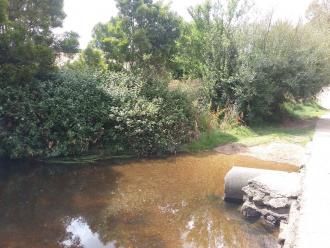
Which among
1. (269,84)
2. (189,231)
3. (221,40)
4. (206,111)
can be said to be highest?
(221,40)

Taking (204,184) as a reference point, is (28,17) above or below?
above

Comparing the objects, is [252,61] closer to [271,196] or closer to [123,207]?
[271,196]

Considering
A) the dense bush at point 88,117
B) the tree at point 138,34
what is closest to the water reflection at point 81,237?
the dense bush at point 88,117

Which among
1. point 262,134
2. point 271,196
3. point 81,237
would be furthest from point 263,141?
point 81,237

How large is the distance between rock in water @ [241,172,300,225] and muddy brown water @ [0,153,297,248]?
0.72 ft

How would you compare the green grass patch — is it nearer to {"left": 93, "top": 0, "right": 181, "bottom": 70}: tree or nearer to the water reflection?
{"left": 93, "top": 0, "right": 181, "bottom": 70}: tree

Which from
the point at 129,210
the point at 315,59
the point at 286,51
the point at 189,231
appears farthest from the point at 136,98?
the point at 315,59

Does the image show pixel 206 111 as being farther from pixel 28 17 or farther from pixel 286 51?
pixel 28 17

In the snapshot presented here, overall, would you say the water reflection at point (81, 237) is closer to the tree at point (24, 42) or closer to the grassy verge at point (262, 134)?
the tree at point (24, 42)

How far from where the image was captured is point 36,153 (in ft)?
31.9

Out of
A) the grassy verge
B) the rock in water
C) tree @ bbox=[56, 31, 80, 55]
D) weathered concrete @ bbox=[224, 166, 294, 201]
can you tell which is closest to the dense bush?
the grassy verge

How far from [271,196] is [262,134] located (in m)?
6.97

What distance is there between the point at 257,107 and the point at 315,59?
3036mm

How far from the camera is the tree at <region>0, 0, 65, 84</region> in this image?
970 centimetres
